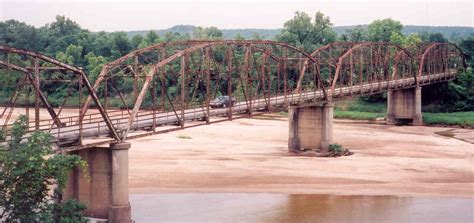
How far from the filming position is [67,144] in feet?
137

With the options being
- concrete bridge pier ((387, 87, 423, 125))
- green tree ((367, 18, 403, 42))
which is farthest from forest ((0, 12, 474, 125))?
concrete bridge pier ((387, 87, 423, 125))

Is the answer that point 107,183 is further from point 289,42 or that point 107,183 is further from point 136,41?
point 136,41

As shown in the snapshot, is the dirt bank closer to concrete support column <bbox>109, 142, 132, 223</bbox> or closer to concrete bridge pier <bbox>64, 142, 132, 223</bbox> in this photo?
concrete bridge pier <bbox>64, 142, 132, 223</bbox>

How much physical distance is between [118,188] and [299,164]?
2658cm

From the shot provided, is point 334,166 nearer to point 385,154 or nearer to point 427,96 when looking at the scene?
point 385,154

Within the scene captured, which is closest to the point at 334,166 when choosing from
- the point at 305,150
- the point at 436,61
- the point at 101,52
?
the point at 305,150

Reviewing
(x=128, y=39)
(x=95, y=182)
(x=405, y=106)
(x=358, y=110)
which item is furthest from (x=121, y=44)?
(x=95, y=182)

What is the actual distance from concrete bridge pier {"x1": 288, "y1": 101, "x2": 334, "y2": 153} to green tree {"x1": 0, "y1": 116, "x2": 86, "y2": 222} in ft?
138

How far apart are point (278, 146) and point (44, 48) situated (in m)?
104

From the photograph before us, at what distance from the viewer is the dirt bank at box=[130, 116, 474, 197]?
56469 mm

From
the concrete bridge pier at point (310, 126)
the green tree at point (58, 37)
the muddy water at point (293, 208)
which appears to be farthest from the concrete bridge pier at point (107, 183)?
the green tree at point (58, 37)

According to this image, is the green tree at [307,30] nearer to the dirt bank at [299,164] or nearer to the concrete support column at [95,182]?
the dirt bank at [299,164]

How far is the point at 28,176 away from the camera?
105 ft

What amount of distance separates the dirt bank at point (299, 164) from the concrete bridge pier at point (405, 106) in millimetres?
6674
